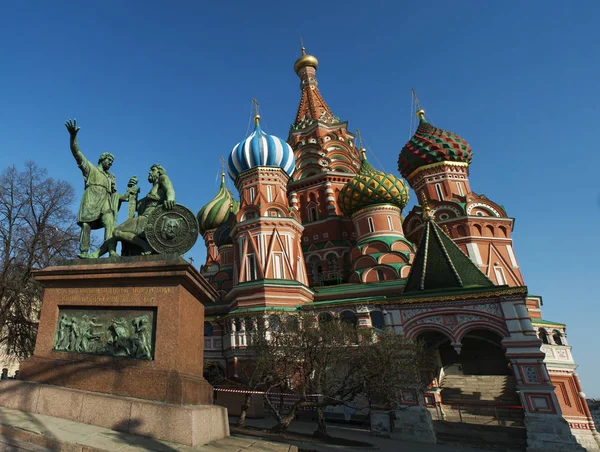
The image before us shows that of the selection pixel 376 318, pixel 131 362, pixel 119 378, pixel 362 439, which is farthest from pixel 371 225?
pixel 119 378

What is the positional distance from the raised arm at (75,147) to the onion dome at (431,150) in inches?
980

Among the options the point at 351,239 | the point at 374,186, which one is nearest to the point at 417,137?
the point at 374,186

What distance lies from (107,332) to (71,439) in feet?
6.00

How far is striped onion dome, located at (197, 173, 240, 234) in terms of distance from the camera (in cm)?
3675

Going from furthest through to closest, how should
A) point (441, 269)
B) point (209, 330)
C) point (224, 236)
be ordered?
point (224, 236) → point (209, 330) → point (441, 269)

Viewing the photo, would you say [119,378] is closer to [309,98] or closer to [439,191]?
[439,191]

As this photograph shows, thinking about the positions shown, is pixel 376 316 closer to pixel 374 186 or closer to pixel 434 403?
pixel 434 403

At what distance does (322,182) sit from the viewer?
31.3 m

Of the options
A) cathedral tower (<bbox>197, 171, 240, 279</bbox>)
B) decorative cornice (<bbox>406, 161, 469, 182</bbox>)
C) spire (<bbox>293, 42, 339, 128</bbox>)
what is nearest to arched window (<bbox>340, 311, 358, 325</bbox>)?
decorative cornice (<bbox>406, 161, 469, 182</bbox>)

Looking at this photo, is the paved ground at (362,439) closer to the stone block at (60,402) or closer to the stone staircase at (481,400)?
the stone staircase at (481,400)

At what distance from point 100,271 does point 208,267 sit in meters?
29.8

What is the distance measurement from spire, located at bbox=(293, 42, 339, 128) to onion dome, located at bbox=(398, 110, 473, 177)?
1012cm

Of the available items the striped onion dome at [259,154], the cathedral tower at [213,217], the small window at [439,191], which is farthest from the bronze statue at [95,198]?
the cathedral tower at [213,217]

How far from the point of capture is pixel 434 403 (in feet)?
44.2
